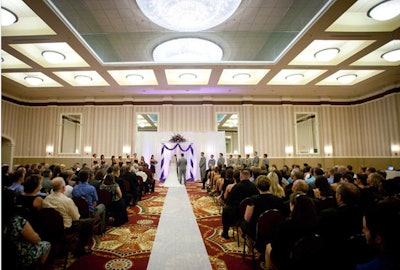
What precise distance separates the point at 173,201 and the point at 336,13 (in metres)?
6.56

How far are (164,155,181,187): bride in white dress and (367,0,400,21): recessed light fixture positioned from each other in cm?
899

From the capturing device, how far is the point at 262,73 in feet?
34.0

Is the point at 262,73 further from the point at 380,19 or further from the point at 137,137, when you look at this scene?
the point at 137,137

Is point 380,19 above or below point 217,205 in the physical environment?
above

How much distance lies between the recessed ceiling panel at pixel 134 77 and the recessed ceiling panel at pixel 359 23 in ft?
22.3

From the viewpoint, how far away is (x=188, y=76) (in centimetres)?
1066

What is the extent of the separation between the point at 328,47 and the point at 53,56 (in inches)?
365

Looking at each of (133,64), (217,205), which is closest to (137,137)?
(133,64)

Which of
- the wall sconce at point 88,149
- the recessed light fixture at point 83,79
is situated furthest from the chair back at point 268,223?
the wall sconce at point 88,149

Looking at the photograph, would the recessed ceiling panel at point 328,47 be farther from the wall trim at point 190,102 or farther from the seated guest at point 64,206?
the seated guest at point 64,206

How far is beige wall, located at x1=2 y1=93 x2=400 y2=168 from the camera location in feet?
43.6

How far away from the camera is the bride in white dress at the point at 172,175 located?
11.3m

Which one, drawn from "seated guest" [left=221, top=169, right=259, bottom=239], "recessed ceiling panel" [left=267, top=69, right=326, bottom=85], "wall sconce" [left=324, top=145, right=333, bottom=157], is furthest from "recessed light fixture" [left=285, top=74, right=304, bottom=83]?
"seated guest" [left=221, top=169, right=259, bottom=239]

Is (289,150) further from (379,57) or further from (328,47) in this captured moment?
(328,47)
